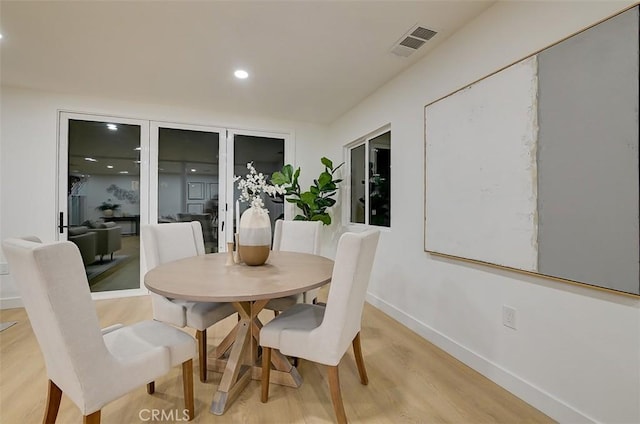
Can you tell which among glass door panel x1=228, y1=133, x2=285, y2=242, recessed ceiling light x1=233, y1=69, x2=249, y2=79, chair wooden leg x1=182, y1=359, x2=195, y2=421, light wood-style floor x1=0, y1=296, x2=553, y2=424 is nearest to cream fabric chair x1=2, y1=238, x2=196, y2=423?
chair wooden leg x1=182, y1=359, x2=195, y2=421

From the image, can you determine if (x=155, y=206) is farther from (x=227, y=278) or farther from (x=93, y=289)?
(x=227, y=278)

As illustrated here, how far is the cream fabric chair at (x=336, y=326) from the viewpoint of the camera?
4.63 feet

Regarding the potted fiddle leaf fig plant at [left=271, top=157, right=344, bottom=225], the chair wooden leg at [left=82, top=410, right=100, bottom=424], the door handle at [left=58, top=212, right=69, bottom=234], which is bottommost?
the chair wooden leg at [left=82, top=410, right=100, bottom=424]

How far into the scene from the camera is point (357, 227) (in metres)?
3.82

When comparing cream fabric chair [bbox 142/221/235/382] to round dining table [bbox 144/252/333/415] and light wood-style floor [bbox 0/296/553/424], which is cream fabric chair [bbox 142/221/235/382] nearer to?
round dining table [bbox 144/252/333/415]

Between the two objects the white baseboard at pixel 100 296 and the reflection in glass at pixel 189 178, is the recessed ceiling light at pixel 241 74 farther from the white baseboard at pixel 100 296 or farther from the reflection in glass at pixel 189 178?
the white baseboard at pixel 100 296

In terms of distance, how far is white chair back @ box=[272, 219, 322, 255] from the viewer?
2735 mm

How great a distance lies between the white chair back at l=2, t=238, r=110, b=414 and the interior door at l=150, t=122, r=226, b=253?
2814 mm

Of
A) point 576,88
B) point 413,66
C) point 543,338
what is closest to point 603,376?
point 543,338

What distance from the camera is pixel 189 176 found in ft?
12.8

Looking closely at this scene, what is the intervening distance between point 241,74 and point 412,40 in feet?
5.41

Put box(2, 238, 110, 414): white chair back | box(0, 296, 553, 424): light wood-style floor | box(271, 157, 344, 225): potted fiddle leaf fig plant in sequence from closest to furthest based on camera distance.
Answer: box(2, 238, 110, 414): white chair back, box(0, 296, 553, 424): light wood-style floor, box(271, 157, 344, 225): potted fiddle leaf fig plant

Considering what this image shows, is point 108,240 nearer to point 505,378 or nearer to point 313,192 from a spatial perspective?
point 313,192

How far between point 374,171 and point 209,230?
97.1 inches
